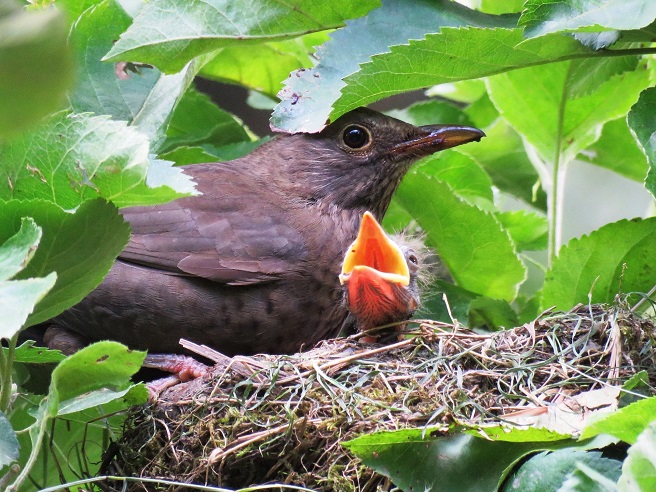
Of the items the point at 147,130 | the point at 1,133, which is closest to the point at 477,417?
the point at 147,130

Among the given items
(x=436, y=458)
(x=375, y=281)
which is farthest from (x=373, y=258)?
(x=436, y=458)

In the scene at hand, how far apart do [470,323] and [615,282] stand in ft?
1.87

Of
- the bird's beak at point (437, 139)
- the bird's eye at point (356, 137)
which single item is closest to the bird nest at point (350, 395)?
the bird's beak at point (437, 139)

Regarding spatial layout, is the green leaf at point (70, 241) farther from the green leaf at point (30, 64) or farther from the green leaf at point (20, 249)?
the green leaf at point (30, 64)

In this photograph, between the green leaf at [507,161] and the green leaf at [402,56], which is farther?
the green leaf at [507,161]

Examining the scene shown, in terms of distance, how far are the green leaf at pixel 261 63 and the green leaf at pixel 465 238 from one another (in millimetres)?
567

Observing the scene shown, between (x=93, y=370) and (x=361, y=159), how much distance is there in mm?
1774

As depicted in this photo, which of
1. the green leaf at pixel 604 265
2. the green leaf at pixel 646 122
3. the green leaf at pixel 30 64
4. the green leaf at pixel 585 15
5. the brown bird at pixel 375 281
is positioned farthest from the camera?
the brown bird at pixel 375 281

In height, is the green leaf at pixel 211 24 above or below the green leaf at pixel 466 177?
above

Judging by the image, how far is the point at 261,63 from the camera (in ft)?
8.62

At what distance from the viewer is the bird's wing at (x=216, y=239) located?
2389 millimetres

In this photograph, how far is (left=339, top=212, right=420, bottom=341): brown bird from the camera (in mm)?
2334

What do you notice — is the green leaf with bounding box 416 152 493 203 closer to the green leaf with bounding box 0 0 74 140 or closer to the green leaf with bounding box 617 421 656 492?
the green leaf with bounding box 617 421 656 492

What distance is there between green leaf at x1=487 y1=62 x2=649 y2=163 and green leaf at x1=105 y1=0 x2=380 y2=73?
0.75 meters
